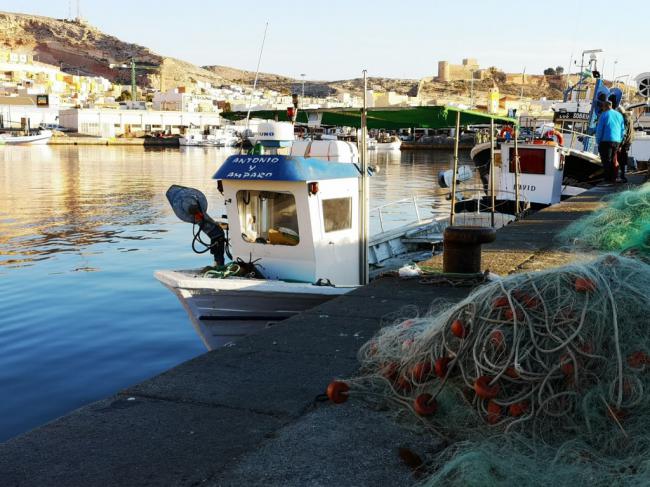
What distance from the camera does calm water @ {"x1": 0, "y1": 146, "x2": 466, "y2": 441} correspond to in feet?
32.1

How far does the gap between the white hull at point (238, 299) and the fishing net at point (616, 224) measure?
3.00 meters

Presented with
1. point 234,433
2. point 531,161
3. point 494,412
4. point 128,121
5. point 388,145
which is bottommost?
point 234,433

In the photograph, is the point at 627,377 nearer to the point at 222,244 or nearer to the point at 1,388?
the point at 222,244

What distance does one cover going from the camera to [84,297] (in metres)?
14.6

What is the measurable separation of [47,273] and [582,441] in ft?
50.2

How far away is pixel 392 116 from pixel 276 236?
2.28 metres

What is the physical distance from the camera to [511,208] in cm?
1873

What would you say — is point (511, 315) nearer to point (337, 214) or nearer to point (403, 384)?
point (403, 384)

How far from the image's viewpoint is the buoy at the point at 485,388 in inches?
136

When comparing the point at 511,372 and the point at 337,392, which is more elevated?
the point at 511,372

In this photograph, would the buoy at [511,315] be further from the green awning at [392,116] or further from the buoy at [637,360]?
the green awning at [392,116]

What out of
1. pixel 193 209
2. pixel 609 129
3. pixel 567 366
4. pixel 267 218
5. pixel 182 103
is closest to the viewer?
pixel 567 366

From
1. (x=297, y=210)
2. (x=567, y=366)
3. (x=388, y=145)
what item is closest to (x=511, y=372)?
(x=567, y=366)

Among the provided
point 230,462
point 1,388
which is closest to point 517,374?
point 230,462
